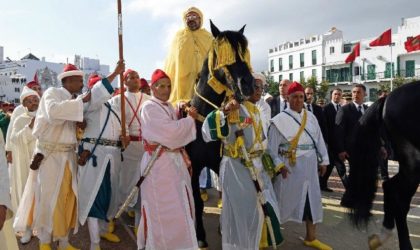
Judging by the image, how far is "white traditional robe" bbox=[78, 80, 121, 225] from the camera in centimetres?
436

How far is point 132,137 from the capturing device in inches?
202

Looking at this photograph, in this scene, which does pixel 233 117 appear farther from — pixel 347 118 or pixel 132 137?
pixel 347 118

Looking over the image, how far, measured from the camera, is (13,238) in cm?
271

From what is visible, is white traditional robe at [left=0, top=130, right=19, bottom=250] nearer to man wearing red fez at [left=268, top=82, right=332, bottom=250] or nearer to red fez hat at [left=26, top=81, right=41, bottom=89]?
man wearing red fez at [left=268, top=82, right=332, bottom=250]

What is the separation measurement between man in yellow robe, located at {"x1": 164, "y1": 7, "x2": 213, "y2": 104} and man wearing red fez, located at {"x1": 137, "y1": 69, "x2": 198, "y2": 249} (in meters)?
1.22

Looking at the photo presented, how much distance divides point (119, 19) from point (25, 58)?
310 ft

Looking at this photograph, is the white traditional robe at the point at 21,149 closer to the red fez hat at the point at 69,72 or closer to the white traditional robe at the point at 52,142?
the white traditional robe at the point at 52,142

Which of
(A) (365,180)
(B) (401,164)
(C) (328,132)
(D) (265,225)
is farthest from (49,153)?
(C) (328,132)

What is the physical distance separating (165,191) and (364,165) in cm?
211

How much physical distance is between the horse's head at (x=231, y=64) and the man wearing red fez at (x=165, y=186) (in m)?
0.42

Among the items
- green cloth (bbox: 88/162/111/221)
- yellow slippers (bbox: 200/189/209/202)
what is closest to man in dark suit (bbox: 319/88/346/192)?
yellow slippers (bbox: 200/189/209/202)

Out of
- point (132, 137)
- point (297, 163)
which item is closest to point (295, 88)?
point (297, 163)

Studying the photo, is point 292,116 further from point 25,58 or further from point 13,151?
point 25,58

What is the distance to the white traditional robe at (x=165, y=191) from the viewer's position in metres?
3.71
